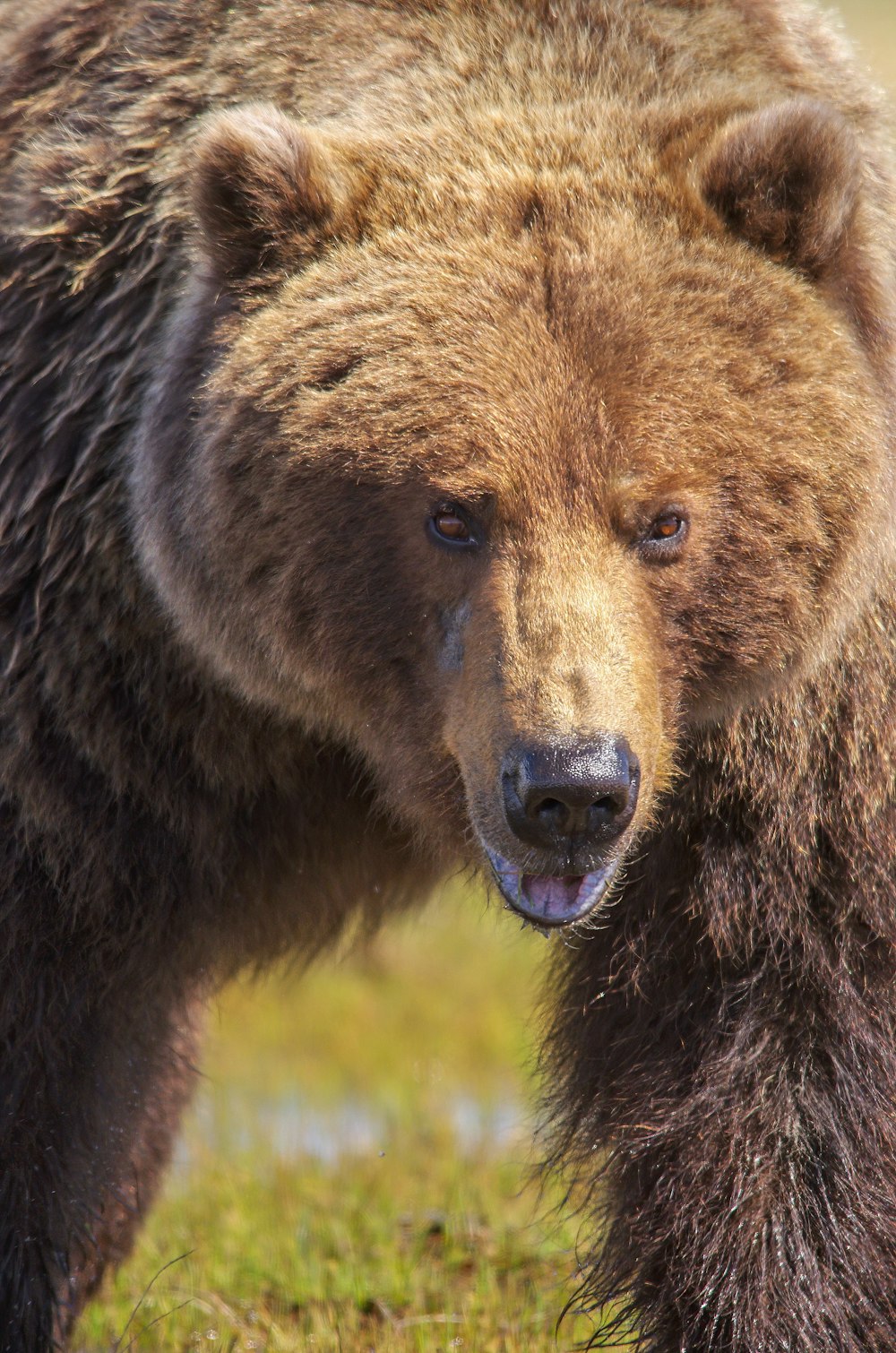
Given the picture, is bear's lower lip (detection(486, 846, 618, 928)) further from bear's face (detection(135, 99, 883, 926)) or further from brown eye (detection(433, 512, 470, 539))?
brown eye (detection(433, 512, 470, 539))

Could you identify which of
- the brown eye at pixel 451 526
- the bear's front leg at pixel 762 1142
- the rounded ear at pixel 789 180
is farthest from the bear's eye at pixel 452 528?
the bear's front leg at pixel 762 1142

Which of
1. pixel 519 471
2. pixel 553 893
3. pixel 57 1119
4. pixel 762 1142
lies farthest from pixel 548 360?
pixel 57 1119

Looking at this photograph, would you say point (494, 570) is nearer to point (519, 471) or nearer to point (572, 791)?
point (519, 471)

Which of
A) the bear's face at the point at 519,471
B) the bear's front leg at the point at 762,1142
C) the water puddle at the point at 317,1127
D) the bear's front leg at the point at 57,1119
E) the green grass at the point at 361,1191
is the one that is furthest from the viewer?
the water puddle at the point at 317,1127

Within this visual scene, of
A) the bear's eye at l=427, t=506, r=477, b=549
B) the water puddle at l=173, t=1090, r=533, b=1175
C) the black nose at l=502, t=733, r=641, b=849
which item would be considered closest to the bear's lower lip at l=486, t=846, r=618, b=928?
the black nose at l=502, t=733, r=641, b=849

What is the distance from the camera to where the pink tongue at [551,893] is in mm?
3621

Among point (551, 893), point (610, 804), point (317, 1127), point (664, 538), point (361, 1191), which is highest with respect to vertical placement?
point (664, 538)

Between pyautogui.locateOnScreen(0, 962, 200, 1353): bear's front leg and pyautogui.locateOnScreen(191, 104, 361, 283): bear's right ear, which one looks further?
pyautogui.locateOnScreen(0, 962, 200, 1353): bear's front leg

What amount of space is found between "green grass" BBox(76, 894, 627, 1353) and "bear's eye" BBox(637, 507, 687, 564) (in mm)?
1677

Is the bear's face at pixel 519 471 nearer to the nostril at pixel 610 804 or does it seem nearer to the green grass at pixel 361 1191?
the nostril at pixel 610 804

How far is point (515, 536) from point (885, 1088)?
60.3 inches

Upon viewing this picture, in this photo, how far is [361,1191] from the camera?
6.67 m

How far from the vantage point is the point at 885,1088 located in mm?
4012

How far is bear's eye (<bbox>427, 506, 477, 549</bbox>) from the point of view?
360 centimetres
